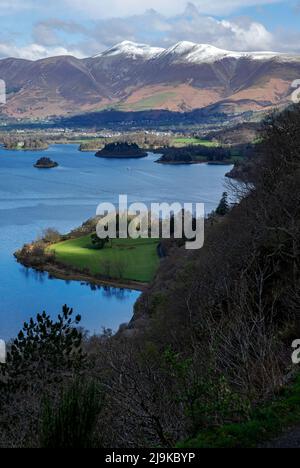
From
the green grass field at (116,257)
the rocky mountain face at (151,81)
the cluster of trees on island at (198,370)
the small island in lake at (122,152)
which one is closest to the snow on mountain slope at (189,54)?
the rocky mountain face at (151,81)

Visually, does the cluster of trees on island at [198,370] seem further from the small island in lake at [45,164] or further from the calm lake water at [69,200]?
the small island in lake at [45,164]

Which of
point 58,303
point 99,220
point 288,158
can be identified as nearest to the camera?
point 288,158

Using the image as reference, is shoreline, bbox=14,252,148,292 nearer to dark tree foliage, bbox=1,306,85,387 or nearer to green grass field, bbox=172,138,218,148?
dark tree foliage, bbox=1,306,85,387

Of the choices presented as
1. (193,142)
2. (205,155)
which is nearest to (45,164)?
(205,155)

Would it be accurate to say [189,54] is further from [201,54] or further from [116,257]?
[116,257]

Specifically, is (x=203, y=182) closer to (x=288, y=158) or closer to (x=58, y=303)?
(x=58, y=303)
